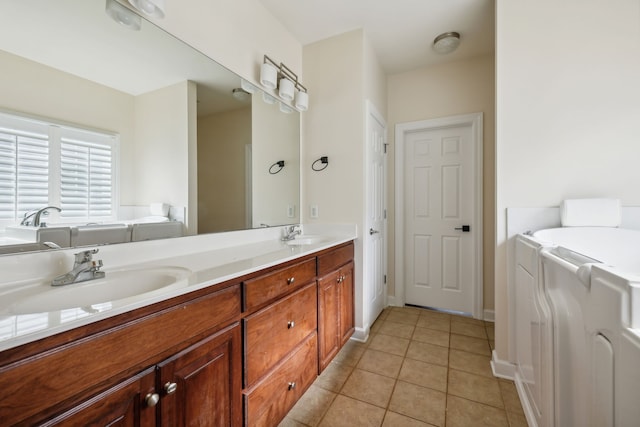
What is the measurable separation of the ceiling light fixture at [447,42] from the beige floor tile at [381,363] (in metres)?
2.60

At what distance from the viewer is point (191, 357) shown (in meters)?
0.81

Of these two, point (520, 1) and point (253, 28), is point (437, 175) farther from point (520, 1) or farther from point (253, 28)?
point (253, 28)

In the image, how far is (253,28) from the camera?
1.77 metres

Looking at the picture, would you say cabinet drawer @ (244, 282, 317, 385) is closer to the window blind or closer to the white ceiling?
the window blind

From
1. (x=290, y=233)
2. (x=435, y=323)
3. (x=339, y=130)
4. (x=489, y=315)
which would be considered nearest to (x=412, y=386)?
(x=435, y=323)

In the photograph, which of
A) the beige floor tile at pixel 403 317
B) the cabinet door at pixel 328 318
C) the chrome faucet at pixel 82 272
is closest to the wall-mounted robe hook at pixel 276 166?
the cabinet door at pixel 328 318

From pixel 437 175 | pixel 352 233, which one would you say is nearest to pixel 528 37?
pixel 437 175

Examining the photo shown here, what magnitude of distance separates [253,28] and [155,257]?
1626 millimetres

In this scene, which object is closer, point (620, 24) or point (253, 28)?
point (620, 24)

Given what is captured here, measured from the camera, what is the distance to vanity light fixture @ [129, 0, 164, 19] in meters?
1.06

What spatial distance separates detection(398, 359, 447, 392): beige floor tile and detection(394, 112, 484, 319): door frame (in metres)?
1.05

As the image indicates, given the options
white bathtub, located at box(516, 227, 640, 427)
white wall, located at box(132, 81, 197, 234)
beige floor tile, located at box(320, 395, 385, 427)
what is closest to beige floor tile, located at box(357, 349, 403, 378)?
beige floor tile, located at box(320, 395, 385, 427)

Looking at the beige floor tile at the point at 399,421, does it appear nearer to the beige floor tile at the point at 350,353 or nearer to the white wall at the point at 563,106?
the beige floor tile at the point at 350,353

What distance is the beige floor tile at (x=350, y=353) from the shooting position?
6.10ft
